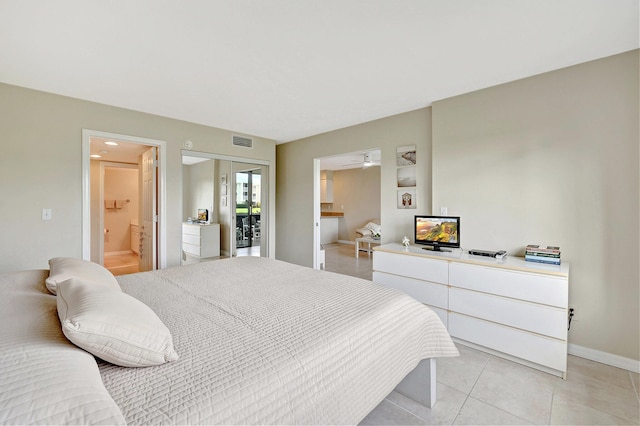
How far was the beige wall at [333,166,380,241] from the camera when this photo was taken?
8229mm

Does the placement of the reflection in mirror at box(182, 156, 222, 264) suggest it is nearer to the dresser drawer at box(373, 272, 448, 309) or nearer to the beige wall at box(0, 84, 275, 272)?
the beige wall at box(0, 84, 275, 272)

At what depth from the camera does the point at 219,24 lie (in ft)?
5.96

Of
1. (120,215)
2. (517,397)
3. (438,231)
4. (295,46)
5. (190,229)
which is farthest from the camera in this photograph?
(120,215)

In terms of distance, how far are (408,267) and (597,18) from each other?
2.30 metres

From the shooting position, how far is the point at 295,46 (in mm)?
2068

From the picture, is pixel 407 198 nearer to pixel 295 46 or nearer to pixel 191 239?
pixel 295 46

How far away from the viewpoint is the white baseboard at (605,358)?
2.13 metres

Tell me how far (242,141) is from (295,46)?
8.96ft

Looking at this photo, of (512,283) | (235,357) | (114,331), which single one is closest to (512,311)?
(512,283)

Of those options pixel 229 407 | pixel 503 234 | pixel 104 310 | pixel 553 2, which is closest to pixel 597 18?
pixel 553 2

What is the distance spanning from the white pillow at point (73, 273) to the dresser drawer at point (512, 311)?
8.67 ft

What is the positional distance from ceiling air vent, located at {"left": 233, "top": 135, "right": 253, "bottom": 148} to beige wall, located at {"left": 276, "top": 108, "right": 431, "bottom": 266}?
0.80m

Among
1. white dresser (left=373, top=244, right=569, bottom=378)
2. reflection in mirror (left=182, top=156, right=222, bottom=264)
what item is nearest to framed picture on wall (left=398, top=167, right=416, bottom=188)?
white dresser (left=373, top=244, right=569, bottom=378)

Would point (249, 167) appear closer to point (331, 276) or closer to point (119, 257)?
point (331, 276)
